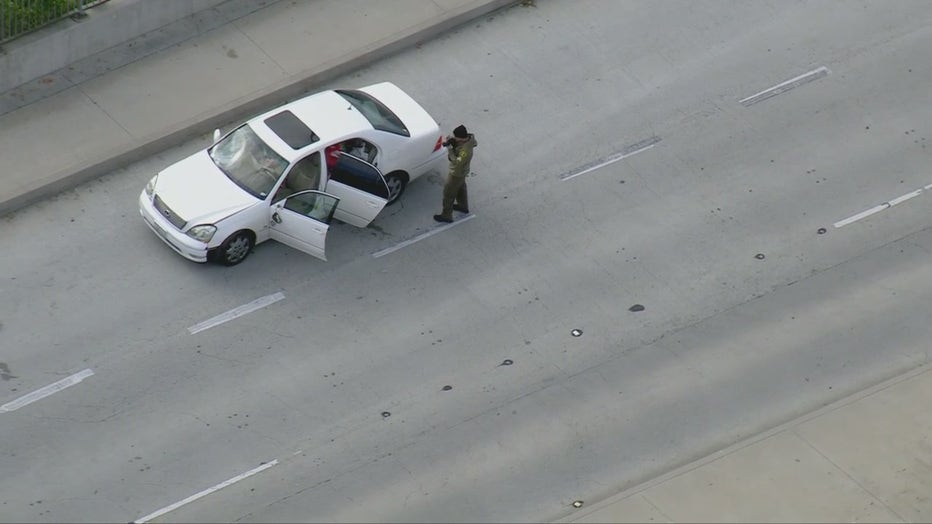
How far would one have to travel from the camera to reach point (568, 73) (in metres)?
27.1

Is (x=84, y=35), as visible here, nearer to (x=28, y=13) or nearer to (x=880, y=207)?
Answer: (x=28, y=13)

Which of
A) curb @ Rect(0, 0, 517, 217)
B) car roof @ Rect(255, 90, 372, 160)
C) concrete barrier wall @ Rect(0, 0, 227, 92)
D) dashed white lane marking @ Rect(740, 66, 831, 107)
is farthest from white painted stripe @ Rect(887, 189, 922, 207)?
concrete barrier wall @ Rect(0, 0, 227, 92)

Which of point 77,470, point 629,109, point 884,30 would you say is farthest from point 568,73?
point 77,470

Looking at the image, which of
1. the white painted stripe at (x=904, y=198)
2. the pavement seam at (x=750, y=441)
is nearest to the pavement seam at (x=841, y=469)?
the pavement seam at (x=750, y=441)

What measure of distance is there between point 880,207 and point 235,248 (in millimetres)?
8678

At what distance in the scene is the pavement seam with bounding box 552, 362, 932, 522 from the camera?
21.0 metres

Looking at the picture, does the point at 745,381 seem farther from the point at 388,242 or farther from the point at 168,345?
the point at 168,345

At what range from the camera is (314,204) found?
24.0m

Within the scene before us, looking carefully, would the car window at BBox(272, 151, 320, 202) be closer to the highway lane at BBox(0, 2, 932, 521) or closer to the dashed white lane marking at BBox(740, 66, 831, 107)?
the highway lane at BBox(0, 2, 932, 521)

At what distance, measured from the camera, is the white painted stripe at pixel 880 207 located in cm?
2489

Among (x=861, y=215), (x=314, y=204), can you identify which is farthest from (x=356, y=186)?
(x=861, y=215)

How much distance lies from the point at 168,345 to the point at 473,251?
4.24 meters

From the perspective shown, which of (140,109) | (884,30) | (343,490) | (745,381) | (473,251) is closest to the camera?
(343,490)

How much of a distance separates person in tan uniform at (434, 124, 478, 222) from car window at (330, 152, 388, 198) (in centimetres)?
90
